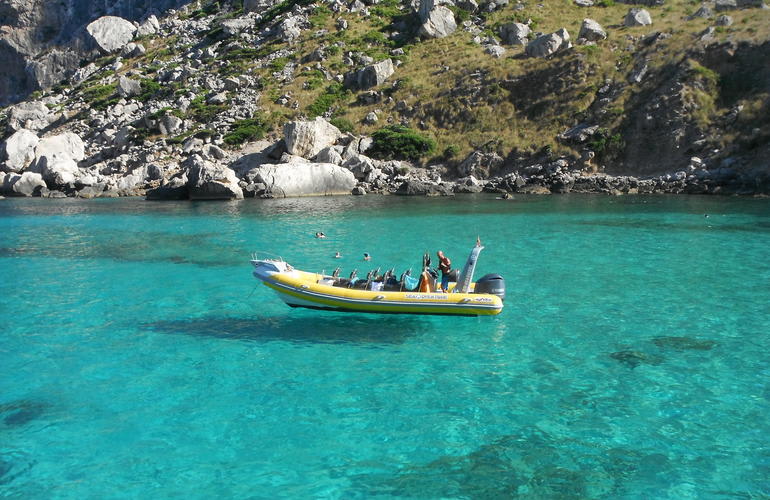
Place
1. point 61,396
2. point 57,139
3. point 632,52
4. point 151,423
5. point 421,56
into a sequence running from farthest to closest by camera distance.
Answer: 1. point 421,56
2. point 57,139
3. point 632,52
4. point 61,396
5. point 151,423

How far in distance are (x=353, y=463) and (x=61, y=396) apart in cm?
587

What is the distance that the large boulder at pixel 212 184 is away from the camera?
48.4 metres

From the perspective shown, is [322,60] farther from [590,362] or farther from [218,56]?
[590,362]

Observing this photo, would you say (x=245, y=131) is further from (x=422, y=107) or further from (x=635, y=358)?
(x=635, y=358)

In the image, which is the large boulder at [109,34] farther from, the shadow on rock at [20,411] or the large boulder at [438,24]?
the shadow on rock at [20,411]

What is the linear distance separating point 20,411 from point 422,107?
55.0 meters

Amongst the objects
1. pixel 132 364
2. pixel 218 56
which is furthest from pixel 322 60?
pixel 132 364

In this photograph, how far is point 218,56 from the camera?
7819cm

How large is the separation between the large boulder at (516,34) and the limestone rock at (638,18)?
432 inches

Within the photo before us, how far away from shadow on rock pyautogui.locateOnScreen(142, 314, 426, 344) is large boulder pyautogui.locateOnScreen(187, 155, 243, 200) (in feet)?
116

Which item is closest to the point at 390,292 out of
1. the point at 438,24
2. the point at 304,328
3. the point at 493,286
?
the point at 304,328

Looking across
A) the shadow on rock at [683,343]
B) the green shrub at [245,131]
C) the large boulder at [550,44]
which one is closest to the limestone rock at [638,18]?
the large boulder at [550,44]

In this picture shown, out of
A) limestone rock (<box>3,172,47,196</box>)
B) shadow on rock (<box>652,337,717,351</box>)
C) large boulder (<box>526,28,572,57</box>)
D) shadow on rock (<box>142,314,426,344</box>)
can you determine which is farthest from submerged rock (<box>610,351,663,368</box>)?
limestone rock (<box>3,172,47,196</box>)

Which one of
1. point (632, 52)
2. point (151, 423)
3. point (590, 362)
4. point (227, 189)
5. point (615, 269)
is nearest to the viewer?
point (151, 423)
